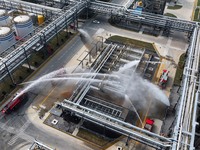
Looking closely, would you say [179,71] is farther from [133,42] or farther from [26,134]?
[26,134]

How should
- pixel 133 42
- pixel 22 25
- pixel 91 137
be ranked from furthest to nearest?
pixel 133 42, pixel 22 25, pixel 91 137

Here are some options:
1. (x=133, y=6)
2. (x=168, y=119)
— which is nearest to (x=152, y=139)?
(x=168, y=119)

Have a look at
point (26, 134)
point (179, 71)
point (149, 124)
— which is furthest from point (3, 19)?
point (179, 71)

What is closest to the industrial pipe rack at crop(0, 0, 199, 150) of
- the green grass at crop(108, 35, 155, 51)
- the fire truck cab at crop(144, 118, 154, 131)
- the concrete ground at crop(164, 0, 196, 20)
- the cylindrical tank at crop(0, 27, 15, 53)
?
the fire truck cab at crop(144, 118, 154, 131)

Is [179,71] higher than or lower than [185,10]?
lower

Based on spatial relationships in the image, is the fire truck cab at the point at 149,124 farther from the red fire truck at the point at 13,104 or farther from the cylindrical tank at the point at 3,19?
the cylindrical tank at the point at 3,19

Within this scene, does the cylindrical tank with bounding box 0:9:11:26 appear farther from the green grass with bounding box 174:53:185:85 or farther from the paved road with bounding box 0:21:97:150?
the green grass with bounding box 174:53:185:85
